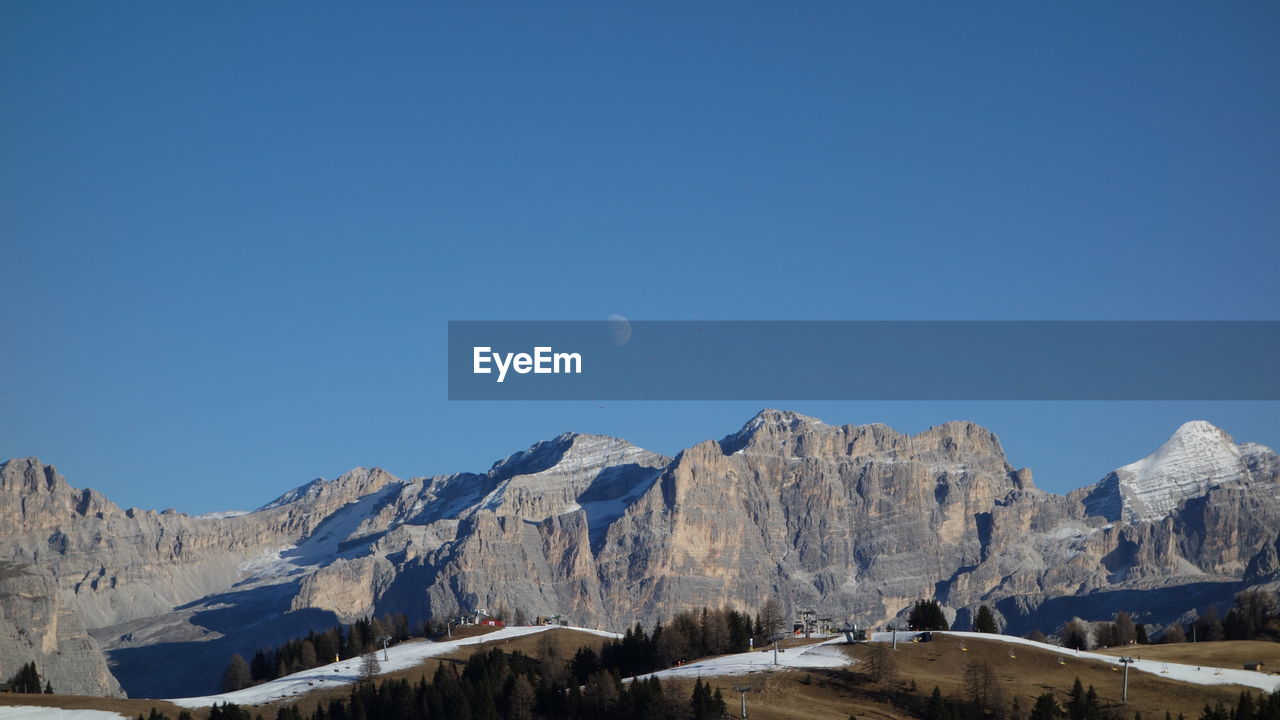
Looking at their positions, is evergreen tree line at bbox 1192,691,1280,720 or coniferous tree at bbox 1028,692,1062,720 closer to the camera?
evergreen tree line at bbox 1192,691,1280,720

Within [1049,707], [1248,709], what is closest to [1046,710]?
[1049,707]

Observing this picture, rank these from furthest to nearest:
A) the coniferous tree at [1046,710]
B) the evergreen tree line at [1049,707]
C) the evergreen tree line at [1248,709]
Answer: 1. the coniferous tree at [1046,710]
2. the evergreen tree line at [1049,707]
3. the evergreen tree line at [1248,709]

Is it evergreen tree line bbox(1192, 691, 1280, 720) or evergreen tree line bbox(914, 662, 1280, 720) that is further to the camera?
evergreen tree line bbox(914, 662, 1280, 720)

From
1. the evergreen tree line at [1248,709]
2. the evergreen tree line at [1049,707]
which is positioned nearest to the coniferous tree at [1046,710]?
the evergreen tree line at [1049,707]

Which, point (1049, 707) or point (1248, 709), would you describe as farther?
point (1049, 707)

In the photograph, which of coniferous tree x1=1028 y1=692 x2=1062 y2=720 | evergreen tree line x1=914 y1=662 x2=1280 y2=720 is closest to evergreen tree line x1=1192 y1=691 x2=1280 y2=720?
evergreen tree line x1=914 y1=662 x2=1280 y2=720

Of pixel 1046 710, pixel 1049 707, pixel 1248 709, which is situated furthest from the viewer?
pixel 1049 707

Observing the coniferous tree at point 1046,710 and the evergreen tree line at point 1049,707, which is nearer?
the evergreen tree line at point 1049,707

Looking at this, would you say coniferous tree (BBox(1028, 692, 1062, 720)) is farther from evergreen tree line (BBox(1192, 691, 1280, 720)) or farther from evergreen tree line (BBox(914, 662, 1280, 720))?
evergreen tree line (BBox(1192, 691, 1280, 720))

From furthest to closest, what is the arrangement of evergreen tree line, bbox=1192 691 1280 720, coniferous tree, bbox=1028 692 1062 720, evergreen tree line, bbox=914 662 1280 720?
coniferous tree, bbox=1028 692 1062 720, evergreen tree line, bbox=914 662 1280 720, evergreen tree line, bbox=1192 691 1280 720

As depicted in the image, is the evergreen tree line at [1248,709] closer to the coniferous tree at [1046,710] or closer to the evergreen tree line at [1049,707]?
the evergreen tree line at [1049,707]

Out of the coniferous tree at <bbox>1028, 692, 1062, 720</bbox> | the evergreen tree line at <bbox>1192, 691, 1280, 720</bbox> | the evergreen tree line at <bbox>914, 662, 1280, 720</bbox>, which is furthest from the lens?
the coniferous tree at <bbox>1028, 692, 1062, 720</bbox>

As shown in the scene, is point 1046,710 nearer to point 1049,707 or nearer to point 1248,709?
point 1049,707

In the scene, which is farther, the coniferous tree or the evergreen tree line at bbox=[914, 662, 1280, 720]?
the coniferous tree
